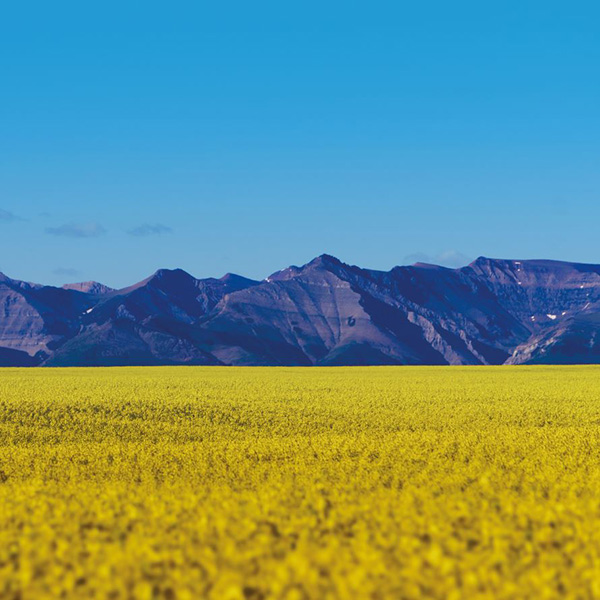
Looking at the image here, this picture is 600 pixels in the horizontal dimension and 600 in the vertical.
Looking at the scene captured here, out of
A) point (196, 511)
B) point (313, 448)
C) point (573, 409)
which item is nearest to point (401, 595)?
point (196, 511)

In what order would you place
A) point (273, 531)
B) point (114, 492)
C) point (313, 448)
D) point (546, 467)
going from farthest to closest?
point (313, 448) → point (546, 467) → point (114, 492) → point (273, 531)

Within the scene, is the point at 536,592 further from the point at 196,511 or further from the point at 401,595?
the point at 196,511

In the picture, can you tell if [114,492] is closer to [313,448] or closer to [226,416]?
[313,448]

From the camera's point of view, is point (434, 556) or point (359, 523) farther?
point (359, 523)

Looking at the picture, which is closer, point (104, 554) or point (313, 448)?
point (104, 554)

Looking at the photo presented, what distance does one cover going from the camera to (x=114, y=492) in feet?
69.0

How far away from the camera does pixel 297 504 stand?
18656 mm

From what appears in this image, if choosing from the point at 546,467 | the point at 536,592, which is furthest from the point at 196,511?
the point at 546,467

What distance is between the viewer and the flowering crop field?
12500 mm

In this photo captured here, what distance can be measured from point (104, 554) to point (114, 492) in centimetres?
743

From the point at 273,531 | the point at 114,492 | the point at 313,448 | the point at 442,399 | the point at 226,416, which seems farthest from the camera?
the point at 442,399

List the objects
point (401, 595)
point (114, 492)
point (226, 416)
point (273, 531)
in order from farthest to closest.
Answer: point (226, 416), point (114, 492), point (273, 531), point (401, 595)

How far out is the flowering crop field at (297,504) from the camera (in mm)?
12500

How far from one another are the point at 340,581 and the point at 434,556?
178 centimetres
